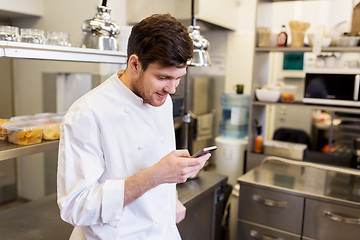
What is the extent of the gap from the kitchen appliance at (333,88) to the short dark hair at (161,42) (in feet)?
6.07

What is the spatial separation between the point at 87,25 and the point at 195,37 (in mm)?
527

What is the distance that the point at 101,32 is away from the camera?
156 cm

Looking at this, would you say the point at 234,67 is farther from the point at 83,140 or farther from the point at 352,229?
the point at 83,140

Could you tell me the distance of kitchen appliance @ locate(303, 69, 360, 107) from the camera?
8.06 feet

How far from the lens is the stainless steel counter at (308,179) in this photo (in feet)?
6.98

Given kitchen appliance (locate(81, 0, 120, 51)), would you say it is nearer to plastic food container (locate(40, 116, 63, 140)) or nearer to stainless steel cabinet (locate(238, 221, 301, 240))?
plastic food container (locate(40, 116, 63, 140))

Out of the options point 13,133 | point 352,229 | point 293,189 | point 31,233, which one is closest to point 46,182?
point 31,233

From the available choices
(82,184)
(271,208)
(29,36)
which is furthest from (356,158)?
(29,36)

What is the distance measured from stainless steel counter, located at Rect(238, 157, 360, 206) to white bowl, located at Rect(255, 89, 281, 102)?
1.61 feet

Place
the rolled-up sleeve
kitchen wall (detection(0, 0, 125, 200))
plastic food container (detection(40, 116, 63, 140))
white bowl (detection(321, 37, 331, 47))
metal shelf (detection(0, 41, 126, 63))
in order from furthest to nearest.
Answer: kitchen wall (detection(0, 0, 125, 200)) < white bowl (detection(321, 37, 331, 47)) < plastic food container (detection(40, 116, 63, 140)) < metal shelf (detection(0, 41, 126, 63)) < the rolled-up sleeve

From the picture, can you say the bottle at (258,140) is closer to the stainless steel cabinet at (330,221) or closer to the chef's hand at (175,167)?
the stainless steel cabinet at (330,221)

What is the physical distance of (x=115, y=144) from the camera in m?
1.12

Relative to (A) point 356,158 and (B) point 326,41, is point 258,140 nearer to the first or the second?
(A) point 356,158

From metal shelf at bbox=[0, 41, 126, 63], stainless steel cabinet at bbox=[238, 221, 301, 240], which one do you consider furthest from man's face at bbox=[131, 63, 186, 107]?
stainless steel cabinet at bbox=[238, 221, 301, 240]
